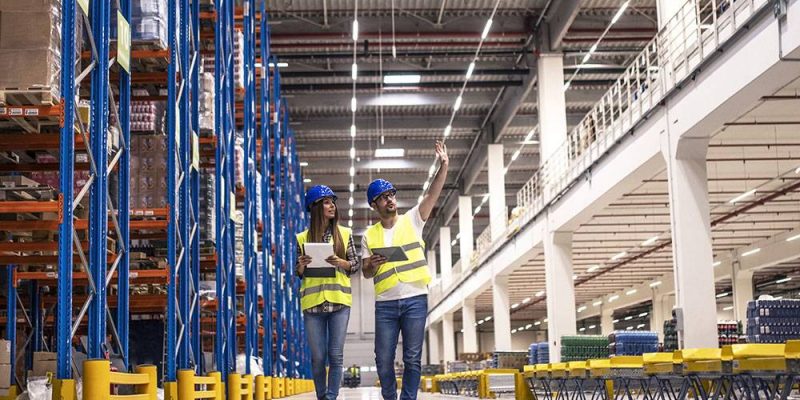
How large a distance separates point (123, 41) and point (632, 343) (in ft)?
45.1

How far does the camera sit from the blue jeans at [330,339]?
795 cm

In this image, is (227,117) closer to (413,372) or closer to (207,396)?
(207,396)

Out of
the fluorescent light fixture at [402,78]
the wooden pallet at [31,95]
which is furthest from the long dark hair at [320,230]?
the fluorescent light fixture at [402,78]

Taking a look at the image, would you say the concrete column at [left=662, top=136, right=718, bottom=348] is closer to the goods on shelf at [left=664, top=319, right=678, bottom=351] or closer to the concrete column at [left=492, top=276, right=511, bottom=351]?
the goods on shelf at [left=664, top=319, right=678, bottom=351]

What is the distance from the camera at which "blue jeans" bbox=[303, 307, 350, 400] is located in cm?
795

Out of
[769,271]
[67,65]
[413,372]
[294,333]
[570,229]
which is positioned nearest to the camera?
[67,65]

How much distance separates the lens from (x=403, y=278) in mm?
7395

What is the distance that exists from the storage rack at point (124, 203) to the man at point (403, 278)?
2013 mm

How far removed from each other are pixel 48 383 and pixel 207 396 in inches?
118

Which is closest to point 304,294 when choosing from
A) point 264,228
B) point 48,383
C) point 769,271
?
point 48,383

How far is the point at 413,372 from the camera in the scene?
24.5ft

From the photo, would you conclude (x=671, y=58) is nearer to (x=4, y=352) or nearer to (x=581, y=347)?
(x=581, y=347)

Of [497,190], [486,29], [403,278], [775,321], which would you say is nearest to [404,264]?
[403,278]

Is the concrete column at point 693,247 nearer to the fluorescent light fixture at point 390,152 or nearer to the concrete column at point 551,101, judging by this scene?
the concrete column at point 551,101
